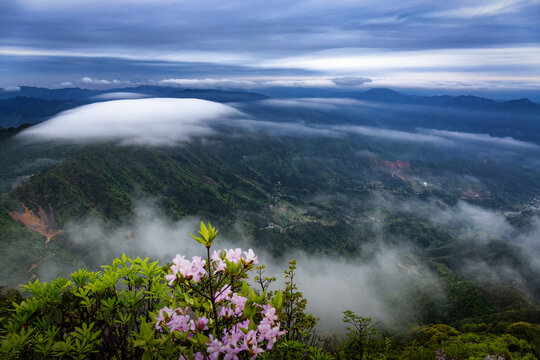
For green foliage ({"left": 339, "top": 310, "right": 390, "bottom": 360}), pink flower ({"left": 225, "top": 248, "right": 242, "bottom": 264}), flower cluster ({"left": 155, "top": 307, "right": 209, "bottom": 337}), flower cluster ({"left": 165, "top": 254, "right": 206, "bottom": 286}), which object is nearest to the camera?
flower cluster ({"left": 155, "top": 307, "right": 209, "bottom": 337})

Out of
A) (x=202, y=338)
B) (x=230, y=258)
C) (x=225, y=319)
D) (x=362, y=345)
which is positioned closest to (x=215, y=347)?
(x=202, y=338)

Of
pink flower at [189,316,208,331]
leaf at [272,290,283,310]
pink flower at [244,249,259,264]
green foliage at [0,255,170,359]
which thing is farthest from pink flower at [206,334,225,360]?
green foliage at [0,255,170,359]

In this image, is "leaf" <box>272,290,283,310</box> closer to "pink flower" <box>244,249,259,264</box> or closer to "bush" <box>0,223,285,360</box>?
"bush" <box>0,223,285,360</box>

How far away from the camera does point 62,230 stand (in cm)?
19375

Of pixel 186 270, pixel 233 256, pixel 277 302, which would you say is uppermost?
pixel 233 256

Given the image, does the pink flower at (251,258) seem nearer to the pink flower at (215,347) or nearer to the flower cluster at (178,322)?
the flower cluster at (178,322)

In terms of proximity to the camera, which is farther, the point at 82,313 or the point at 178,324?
the point at 82,313

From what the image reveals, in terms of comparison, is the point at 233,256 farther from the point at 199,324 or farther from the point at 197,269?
the point at 199,324

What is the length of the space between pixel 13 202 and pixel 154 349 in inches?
10058

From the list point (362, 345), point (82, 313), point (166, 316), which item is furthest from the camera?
point (362, 345)

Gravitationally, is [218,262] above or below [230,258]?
below

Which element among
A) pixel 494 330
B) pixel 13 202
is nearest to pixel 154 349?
pixel 494 330

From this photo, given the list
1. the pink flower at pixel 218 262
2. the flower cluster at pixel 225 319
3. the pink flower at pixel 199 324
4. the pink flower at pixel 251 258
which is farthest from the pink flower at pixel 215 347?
the pink flower at pixel 251 258

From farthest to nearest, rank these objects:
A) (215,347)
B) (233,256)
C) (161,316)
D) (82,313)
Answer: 1. (82,313)
2. (233,256)
3. (161,316)
4. (215,347)
